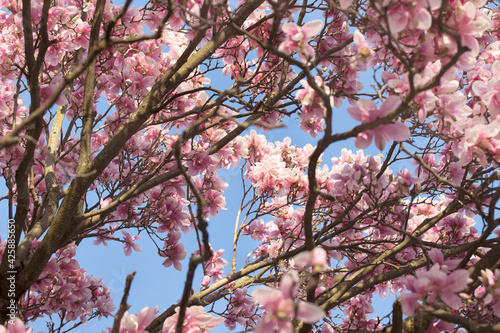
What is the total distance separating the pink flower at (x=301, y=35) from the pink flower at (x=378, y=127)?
35 centimetres

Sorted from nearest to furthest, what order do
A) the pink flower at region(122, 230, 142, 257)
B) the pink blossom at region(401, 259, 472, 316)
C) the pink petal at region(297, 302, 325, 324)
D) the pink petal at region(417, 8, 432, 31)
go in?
the pink petal at region(297, 302, 325, 324)
the pink petal at region(417, 8, 432, 31)
the pink blossom at region(401, 259, 472, 316)
the pink flower at region(122, 230, 142, 257)

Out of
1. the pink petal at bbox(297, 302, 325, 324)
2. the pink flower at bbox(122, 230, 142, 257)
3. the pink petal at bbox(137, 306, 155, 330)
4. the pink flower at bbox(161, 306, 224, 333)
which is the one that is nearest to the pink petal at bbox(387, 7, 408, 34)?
the pink petal at bbox(297, 302, 325, 324)

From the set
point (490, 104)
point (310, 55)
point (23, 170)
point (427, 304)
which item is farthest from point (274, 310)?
point (23, 170)

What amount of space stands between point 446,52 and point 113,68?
2.88 meters

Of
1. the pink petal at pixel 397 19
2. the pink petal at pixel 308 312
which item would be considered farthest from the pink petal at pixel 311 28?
the pink petal at pixel 308 312

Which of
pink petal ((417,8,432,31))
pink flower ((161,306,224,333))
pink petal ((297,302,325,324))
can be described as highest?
pink petal ((417,8,432,31))

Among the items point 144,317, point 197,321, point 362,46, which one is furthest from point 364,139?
point 144,317

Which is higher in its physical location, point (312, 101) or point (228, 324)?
point (312, 101)

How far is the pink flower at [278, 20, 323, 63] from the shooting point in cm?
159

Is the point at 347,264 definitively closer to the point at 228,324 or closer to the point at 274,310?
the point at 228,324

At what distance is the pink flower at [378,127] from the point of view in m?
1.50

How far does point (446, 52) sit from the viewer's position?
166 cm

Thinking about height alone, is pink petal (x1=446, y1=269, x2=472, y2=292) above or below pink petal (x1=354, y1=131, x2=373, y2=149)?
below

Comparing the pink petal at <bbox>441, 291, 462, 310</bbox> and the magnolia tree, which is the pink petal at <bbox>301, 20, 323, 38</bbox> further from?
the pink petal at <bbox>441, 291, 462, 310</bbox>
